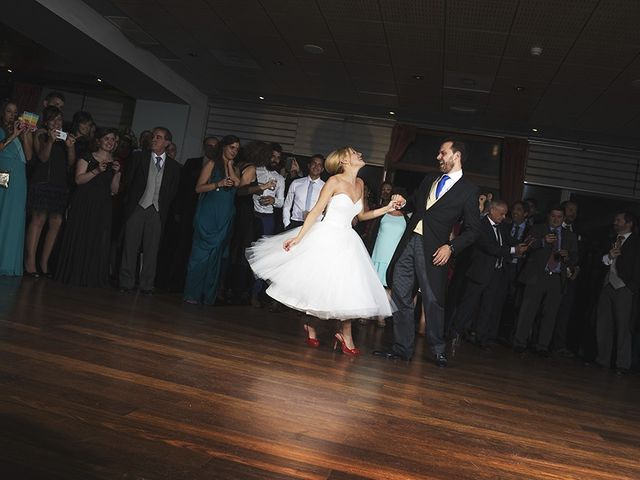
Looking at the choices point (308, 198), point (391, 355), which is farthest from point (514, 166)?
point (391, 355)

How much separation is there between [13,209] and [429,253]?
345 cm

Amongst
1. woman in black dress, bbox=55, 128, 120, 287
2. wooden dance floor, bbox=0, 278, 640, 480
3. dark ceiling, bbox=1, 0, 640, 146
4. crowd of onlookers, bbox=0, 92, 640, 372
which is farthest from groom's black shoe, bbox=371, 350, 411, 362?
dark ceiling, bbox=1, 0, 640, 146

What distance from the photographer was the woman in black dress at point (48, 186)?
522cm

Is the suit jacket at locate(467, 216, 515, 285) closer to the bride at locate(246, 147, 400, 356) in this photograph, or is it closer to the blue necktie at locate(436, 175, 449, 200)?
the blue necktie at locate(436, 175, 449, 200)

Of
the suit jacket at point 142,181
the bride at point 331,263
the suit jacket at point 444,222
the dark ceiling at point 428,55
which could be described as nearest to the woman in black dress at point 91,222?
the suit jacket at point 142,181

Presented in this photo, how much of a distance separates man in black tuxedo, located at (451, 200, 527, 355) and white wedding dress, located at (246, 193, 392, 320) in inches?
88.0

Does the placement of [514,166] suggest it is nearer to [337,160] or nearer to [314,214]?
[337,160]

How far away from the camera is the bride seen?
12.2 feet

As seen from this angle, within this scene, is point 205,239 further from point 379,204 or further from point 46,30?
point 46,30

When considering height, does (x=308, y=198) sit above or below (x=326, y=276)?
above

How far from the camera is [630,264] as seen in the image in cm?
610

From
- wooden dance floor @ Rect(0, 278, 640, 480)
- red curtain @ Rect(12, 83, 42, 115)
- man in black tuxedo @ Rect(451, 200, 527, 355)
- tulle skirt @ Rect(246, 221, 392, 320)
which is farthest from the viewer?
red curtain @ Rect(12, 83, 42, 115)

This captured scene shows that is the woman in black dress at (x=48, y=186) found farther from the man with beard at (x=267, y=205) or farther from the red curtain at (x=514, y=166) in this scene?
the red curtain at (x=514, y=166)

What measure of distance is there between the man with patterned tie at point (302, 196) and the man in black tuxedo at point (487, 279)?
166 centimetres
